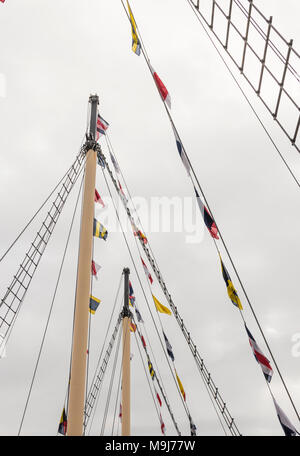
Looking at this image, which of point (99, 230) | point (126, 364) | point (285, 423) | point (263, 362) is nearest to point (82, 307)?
point (99, 230)

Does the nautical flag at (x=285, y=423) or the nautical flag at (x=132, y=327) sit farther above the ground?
the nautical flag at (x=132, y=327)

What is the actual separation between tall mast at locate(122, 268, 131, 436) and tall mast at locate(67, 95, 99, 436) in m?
10.3

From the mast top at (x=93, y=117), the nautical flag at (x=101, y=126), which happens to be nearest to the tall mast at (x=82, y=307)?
the mast top at (x=93, y=117)

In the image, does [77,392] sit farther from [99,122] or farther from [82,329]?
[99,122]

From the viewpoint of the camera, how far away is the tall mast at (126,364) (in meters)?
15.7

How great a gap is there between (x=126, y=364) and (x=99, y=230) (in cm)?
1014

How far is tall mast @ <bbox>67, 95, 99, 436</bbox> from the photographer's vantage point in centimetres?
676

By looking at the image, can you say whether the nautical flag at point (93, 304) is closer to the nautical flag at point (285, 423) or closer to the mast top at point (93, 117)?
the mast top at point (93, 117)

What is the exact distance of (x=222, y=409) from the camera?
9.62 m

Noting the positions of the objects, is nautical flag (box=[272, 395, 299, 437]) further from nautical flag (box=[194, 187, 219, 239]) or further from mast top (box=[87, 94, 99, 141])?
mast top (box=[87, 94, 99, 141])

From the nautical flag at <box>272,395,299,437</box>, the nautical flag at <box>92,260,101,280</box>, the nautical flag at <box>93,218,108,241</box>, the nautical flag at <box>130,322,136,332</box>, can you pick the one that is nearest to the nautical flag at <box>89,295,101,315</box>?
the nautical flag at <box>92,260,101,280</box>

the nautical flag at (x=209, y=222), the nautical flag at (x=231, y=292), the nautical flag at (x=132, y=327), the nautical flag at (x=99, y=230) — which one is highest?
the nautical flag at (x=132, y=327)

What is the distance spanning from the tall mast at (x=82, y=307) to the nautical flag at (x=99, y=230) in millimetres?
1453

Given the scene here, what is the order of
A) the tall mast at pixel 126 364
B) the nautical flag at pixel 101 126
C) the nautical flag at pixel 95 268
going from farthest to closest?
1. the tall mast at pixel 126 364
2. the nautical flag at pixel 95 268
3. the nautical flag at pixel 101 126
